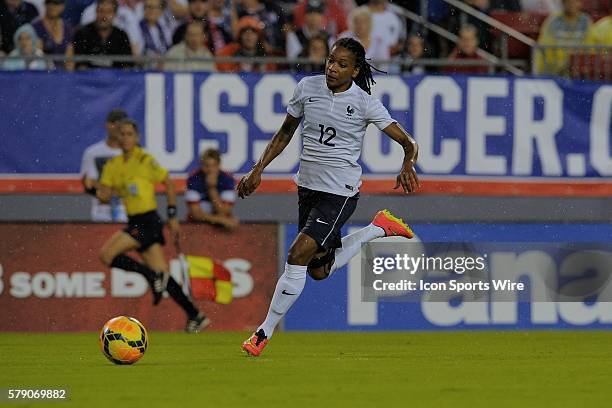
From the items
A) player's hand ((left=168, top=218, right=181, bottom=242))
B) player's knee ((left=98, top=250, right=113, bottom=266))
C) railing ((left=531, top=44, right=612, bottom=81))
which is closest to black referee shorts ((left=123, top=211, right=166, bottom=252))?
player's hand ((left=168, top=218, right=181, bottom=242))

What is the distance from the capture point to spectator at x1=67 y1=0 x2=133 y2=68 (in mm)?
16266

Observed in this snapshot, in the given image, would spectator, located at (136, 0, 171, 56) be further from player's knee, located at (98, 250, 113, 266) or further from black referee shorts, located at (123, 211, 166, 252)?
player's knee, located at (98, 250, 113, 266)

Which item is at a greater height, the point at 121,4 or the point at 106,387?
the point at 121,4

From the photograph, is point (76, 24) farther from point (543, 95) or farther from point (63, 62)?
point (543, 95)

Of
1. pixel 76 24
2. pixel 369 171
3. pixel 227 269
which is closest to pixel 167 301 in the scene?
pixel 227 269

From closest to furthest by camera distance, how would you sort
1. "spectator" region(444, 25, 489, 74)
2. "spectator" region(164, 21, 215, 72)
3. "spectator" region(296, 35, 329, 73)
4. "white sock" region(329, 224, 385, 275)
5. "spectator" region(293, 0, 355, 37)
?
"white sock" region(329, 224, 385, 275), "spectator" region(296, 35, 329, 73), "spectator" region(164, 21, 215, 72), "spectator" region(444, 25, 489, 74), "spectator" region(293, 0, 355, 37)

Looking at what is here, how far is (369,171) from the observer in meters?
15.8

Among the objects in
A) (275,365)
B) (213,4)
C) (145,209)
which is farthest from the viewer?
(213,4)

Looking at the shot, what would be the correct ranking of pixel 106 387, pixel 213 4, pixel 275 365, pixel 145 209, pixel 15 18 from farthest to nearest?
1. pixel 213 4
2. pixel 15 18
3. pixel 145 209
4. pixel 275 365
5. pixel 106 387

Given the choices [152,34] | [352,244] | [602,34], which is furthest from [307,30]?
[352,244]

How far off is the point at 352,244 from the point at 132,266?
13.4 feet

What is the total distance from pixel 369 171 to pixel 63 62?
12.3 ft

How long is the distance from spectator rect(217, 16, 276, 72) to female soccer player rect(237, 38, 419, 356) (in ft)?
16.3

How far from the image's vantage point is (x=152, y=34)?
17.1m
